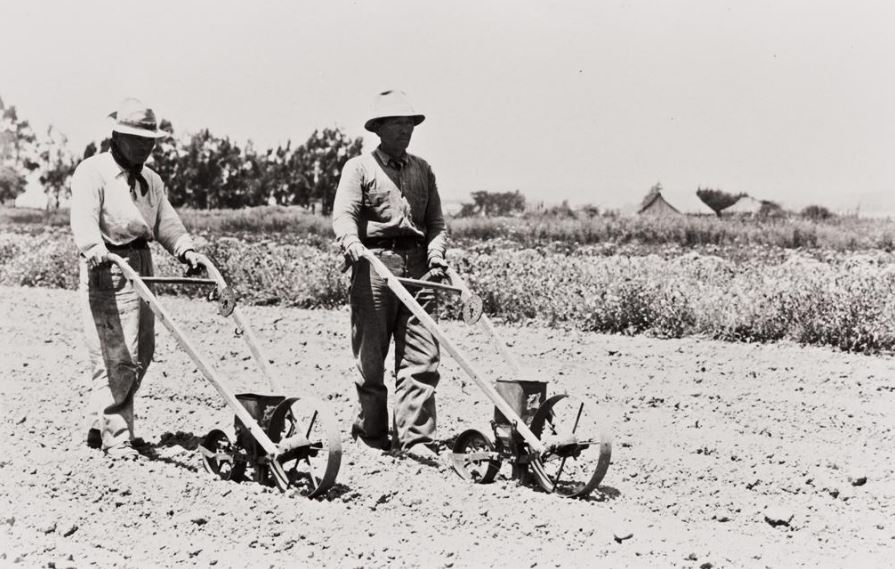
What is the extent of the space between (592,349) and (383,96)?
4.39 m

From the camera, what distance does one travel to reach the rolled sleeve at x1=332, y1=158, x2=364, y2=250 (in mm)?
5270

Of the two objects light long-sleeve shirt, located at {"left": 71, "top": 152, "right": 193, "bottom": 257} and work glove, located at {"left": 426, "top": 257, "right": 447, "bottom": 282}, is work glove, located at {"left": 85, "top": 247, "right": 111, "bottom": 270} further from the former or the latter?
work glove, located at {"left": 426, "top": 257, "right": 447, "bottom": 282}

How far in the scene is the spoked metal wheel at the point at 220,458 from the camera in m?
4.77

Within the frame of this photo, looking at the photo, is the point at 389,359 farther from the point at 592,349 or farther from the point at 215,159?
the point at 215,159

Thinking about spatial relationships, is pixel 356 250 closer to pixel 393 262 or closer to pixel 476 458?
pixel 393 262

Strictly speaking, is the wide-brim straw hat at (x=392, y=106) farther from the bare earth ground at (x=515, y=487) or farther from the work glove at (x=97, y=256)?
the bare earth ground at (x=515, y=487)

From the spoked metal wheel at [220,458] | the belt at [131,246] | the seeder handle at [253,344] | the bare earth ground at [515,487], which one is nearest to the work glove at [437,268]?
the bare earth ground at [515,487]

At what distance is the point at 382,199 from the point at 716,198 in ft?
190

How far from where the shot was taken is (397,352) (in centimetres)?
561

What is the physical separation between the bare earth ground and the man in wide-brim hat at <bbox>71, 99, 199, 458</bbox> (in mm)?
308

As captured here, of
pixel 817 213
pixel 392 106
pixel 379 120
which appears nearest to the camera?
pixel 392 106

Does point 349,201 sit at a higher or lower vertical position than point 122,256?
higher

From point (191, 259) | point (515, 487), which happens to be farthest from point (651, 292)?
point (191, 259)

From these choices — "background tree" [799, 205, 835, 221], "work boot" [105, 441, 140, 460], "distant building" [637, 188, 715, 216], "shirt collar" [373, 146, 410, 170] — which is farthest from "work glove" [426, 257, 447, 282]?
"distant building" [637, 188, 715, 216]
